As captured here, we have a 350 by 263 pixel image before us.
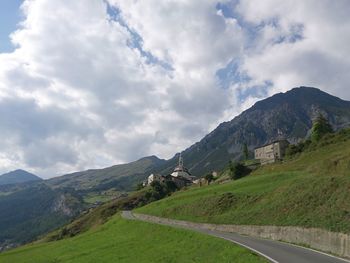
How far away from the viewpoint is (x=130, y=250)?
170 ft

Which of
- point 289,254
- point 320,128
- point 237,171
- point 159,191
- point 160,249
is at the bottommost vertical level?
point 160,249

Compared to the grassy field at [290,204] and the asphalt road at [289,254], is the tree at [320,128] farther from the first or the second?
the asphalt road at [289,254]

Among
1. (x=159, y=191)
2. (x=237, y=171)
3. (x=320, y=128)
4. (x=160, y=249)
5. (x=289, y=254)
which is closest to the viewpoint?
(x=289, y=254)

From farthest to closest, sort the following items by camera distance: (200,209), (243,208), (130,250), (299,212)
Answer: (200,209), (243,208), (130,250), (299,212)

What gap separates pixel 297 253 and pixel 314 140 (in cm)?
10174

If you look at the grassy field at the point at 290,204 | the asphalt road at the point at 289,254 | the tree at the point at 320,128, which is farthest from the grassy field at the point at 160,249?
the tree at the point at 320,128

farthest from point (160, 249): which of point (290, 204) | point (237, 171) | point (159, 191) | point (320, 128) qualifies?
point (159, 191)

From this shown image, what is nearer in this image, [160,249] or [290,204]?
[160,249]

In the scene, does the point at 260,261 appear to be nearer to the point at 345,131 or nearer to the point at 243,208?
the point at 243,208

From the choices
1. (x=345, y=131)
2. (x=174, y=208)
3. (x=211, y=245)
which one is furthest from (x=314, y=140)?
(x=211, y=245)

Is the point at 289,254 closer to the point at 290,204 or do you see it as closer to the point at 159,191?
the point at 290,204

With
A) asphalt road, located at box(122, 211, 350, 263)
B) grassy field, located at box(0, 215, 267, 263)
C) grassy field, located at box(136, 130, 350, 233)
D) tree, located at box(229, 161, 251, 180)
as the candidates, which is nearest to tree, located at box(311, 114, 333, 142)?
tree, located at box(229, 161, 251, 180)

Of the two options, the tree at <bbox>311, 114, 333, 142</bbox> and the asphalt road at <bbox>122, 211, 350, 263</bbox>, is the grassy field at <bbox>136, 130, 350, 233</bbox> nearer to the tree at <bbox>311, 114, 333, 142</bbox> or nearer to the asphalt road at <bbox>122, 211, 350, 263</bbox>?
the asphalt road at <bbox>122, 211, 350, 263</bbox>

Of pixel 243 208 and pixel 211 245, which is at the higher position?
pixel 243 208
